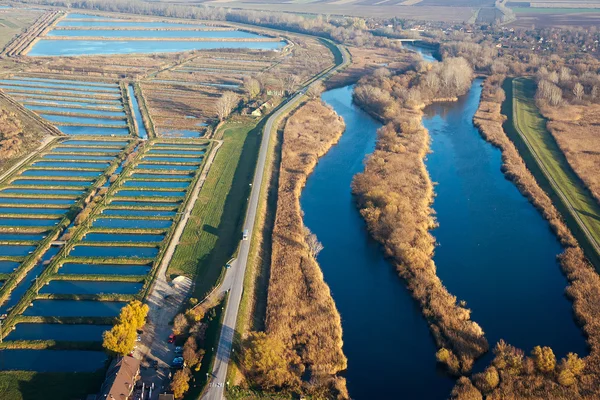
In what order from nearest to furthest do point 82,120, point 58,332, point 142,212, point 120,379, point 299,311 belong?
point 120,379 < point 58,332 < point 299,311 < point 142,212 < point 82,120

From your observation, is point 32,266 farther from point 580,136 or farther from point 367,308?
point 580,136

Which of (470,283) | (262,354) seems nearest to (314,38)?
(470,283)

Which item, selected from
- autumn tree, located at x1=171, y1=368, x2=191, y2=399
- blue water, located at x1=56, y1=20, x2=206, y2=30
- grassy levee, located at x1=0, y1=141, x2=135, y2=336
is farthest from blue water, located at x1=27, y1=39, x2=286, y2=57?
autumn tree, located at x1=171, y1=368, x2=191, y2=399

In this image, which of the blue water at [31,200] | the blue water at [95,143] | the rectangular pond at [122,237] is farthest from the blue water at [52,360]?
the blue water at [95,143]

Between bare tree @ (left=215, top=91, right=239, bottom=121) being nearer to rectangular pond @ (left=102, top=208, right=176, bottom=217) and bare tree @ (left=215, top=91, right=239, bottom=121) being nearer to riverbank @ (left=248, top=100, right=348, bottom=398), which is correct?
riverbank @ (left=248, top=100, right=348, bottom=398)

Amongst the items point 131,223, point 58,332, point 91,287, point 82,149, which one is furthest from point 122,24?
point 58,332

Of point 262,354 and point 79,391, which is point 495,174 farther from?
point 79,391
